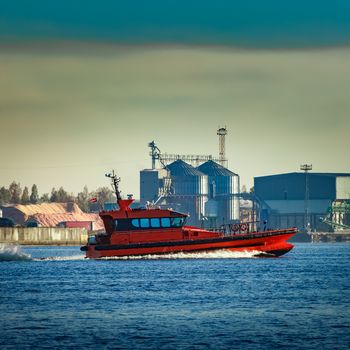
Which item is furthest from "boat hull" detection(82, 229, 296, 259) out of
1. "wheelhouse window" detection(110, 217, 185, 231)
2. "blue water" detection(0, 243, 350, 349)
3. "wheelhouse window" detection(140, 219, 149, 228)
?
"blue water" detection(0, 243, 350, 349)

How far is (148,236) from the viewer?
320ft

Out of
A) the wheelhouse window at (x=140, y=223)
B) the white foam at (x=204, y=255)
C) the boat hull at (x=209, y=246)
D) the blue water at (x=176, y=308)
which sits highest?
the wheelhouse window at (x=140, y=223)

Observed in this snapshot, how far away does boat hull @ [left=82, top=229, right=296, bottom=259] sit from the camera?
97.9m

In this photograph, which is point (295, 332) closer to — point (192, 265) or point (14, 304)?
point (14, 304)

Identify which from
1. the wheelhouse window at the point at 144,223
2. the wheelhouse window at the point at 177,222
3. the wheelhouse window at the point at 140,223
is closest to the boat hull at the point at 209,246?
the wheelhouse window at the point at 177,222

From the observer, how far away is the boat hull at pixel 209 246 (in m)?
97.9

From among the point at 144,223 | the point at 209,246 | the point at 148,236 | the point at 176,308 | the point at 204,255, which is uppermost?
the point at 144,223

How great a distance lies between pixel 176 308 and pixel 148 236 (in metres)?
40.5

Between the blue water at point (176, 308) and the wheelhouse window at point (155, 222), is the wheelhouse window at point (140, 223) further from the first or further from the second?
the blue water at point (176, 308)

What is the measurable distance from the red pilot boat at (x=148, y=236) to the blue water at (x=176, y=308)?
230 inches

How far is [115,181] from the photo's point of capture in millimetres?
101500

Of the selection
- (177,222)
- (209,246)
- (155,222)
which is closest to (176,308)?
(155,222)

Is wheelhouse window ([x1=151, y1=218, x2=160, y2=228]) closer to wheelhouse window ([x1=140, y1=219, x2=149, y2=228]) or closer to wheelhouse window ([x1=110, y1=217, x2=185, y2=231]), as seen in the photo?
wheelhouse window ([x1=110, y1=217, x2=185, y2=231])

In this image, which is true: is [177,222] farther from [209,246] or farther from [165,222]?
[209,246]
